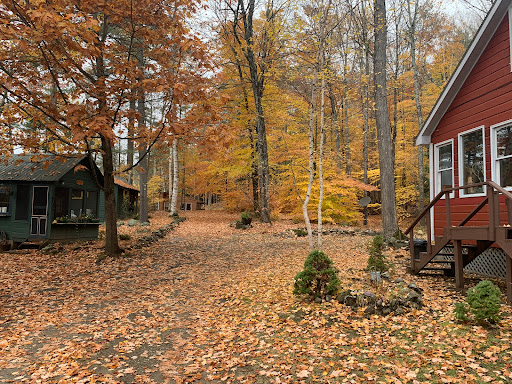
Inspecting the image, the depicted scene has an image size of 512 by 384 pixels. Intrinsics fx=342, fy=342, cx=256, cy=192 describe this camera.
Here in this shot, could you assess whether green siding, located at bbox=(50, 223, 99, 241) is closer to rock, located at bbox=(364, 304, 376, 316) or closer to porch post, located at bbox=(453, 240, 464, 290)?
rock, located at bbox=(364, 304, 376, 316)

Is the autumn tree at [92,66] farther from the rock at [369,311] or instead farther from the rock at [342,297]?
the rock at [369,311]

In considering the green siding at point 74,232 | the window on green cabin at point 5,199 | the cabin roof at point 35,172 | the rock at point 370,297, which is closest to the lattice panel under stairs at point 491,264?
the rock at point 370,297

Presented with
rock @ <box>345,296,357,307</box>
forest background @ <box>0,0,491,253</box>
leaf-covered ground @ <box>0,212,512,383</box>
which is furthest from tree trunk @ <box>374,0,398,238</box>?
rock @ <box>345,296,357,307</box>

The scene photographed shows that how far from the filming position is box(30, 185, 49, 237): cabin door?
13.5 metres

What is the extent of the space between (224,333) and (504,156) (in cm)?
680

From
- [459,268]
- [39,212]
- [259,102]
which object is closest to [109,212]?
[39,212]

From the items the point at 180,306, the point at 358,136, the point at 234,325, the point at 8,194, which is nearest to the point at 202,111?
the point at 180,306

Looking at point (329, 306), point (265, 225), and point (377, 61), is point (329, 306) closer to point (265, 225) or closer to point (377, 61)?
point (377, 61)

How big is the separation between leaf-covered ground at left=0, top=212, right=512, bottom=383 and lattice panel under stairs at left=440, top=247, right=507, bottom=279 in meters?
1.07

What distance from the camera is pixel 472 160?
8.38 m

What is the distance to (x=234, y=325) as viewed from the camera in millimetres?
5520

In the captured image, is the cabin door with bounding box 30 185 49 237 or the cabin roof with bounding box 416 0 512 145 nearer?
the cabin roof with bounding box 416 0 512 145

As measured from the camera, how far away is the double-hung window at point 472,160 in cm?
804

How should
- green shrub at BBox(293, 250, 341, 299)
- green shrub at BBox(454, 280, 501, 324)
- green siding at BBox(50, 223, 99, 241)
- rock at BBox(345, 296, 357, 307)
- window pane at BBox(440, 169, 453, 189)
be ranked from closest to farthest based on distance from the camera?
green shrub at BBox(454, 280, 501, 324) < rock at BBox(345, 296, 357, 307) < green shrub at BBox(293, 250, 341, 299) < window pane at BBox(440, 169, 453, 189) < green siding at BBox(50, 223, 99, 241)
